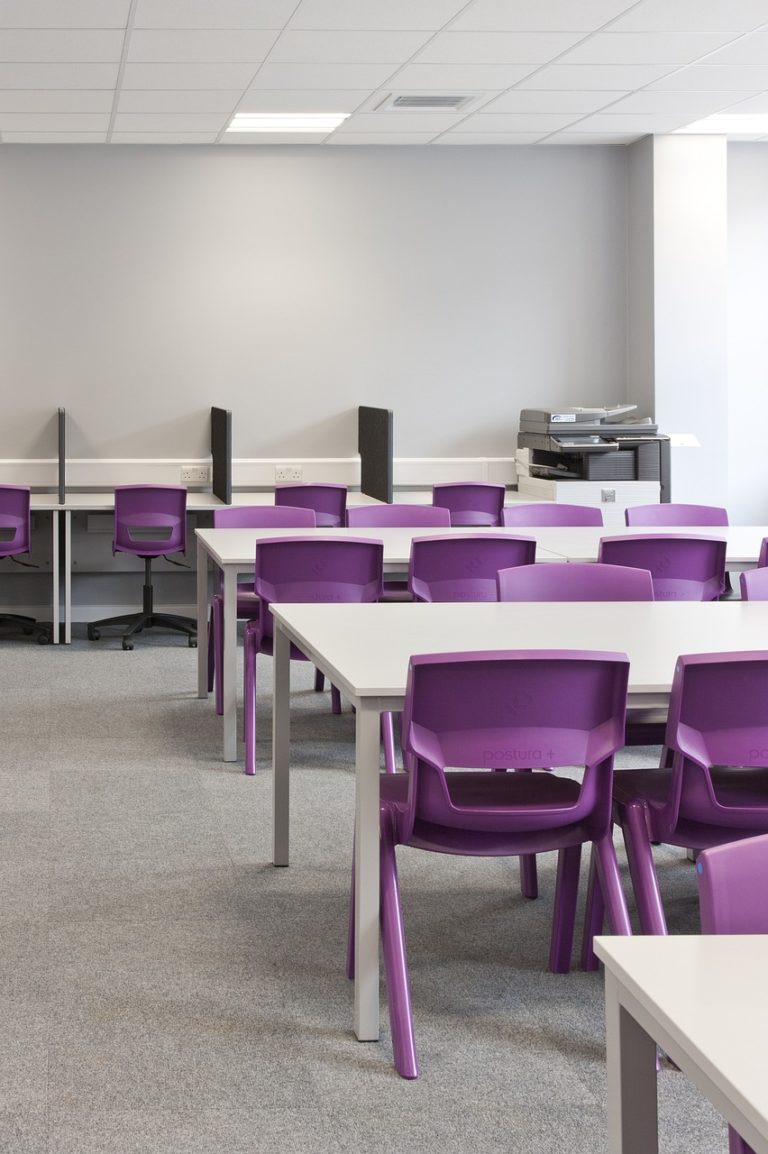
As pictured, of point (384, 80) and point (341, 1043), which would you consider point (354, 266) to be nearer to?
point (384, 80)

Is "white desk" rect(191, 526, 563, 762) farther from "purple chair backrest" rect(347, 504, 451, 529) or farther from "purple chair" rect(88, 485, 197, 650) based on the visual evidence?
"purple chair" rect(88, 485, 197, 650)

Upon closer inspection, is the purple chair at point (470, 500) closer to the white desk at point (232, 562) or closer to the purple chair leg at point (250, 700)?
the white desk at point (232, 562)

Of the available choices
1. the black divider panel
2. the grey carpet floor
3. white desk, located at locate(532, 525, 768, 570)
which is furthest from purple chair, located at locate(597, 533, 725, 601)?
the black divider panel

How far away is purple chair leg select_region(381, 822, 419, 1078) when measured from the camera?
234cm

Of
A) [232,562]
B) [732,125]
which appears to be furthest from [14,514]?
[732,125]

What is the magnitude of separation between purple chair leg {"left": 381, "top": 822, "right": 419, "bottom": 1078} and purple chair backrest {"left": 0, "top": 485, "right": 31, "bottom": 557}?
4.87m

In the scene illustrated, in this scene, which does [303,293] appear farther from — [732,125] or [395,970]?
[395,970]

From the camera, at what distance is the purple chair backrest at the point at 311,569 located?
4.46 m

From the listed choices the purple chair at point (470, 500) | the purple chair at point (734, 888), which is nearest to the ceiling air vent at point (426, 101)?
the purple chair at point (470, 500)

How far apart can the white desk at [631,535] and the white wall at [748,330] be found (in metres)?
2.92

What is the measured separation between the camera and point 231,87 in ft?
20.5

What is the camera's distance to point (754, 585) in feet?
12.3

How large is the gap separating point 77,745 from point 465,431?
404 cm

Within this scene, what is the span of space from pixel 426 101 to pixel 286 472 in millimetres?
2350
